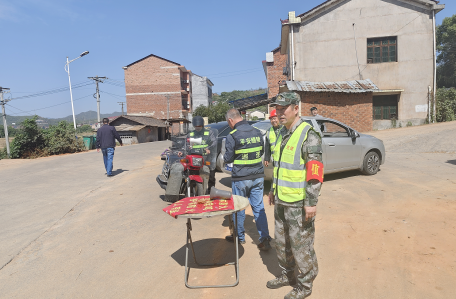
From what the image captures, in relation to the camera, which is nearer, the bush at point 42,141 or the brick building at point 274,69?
the bush at point 42,141

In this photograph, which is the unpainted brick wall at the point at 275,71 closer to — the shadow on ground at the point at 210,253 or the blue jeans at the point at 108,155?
the blue jeans at the point at 108,155

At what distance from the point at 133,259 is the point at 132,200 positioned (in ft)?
10.4

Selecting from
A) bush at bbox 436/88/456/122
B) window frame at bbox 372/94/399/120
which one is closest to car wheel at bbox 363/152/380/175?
window frame at bbox 372/94/399/120

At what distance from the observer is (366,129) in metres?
18.9

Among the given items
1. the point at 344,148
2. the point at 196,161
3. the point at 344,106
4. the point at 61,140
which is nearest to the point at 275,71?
the point at 344,106

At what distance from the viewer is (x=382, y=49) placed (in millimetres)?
19969

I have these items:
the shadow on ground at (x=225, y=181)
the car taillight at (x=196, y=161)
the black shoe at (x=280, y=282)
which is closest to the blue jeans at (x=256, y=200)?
the black shoe at (x=280, y=282)

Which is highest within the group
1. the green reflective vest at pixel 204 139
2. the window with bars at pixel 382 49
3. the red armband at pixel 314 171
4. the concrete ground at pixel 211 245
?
the window with bars at pixel 382 49

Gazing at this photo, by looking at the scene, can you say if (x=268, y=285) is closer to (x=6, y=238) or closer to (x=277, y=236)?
(x=277, y=236)

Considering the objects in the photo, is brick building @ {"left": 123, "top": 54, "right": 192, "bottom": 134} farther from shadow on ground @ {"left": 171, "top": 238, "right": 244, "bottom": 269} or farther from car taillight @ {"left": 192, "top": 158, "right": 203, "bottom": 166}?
shadow on ground @ {"left": 171, "top": 238, "right": 244, "bottom": 269}

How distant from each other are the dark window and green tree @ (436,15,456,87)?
3859 centimetres

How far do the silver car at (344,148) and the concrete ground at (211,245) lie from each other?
409 millimetres

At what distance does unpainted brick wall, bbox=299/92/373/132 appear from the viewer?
18500mm

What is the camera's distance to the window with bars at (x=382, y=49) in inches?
779
